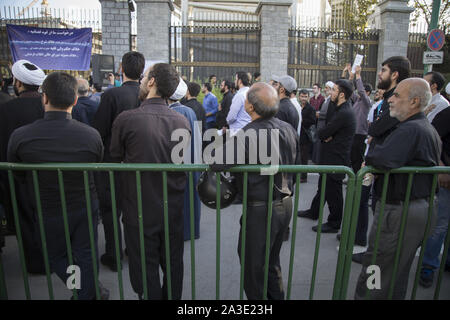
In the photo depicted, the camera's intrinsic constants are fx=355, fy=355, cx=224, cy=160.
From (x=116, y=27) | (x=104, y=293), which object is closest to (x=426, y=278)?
(x=104, y=293)

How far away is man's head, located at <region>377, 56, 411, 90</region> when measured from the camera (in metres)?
3.63

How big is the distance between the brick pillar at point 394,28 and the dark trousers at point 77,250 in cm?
1403

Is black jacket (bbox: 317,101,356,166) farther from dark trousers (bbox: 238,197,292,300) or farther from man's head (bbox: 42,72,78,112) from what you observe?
man's head (bbox: 42,72,78,112)

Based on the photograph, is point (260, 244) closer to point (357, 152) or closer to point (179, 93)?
point (179, 93)

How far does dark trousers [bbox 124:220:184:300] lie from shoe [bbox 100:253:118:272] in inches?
41.1

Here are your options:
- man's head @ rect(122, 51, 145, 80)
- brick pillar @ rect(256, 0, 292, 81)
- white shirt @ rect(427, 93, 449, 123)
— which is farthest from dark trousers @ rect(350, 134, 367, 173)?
brick pillar @ rect(256, 0, 292, 81)

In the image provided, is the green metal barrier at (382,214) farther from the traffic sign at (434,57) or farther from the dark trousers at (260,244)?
the traffic sign at (434,57)

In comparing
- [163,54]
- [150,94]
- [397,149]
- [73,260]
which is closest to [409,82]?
[397,149]

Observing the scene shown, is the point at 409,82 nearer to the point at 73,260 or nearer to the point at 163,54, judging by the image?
the point at 73,260

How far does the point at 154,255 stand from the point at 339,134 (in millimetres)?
2913

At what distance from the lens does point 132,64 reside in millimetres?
3721

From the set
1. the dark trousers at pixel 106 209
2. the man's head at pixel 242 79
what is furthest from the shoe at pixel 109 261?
the man's head at pixel 242 79

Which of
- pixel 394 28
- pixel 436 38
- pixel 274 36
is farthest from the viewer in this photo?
pixel 394 28

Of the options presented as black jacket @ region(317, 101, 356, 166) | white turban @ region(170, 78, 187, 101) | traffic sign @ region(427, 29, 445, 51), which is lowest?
black jacket @ region(317, 101, 356, 166)
